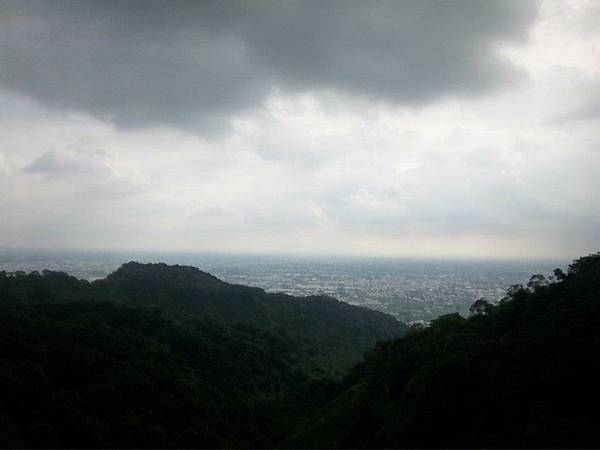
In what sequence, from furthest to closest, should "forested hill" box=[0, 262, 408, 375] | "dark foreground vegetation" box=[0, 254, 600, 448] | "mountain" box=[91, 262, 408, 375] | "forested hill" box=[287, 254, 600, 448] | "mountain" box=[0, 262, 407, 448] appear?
"mountain" box=[91, 262, 408, 375] < "forested hill" box=[0, 262, 408, 375] < "mountain" box=[0, 262, 407, 448] < "dark foreground vegetation" box=[0, 254, 600, 448] < "forested hill" box=[287, 254, 600, 448]

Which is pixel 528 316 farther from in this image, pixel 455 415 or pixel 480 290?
pixel 480 290

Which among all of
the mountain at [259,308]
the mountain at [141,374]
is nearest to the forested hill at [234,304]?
the mountain at [259,308]

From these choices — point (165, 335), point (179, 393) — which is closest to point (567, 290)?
point (179, 393)

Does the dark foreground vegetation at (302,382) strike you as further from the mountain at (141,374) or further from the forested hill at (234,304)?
the forested hill at (234,304)

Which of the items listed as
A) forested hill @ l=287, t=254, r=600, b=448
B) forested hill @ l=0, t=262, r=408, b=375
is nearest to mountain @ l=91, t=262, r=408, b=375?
forested hill @ l=0, t=262, r=408, b=375

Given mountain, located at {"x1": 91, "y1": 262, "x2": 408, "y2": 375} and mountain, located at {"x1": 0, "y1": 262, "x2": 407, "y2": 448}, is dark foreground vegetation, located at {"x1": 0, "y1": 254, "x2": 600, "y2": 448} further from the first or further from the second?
mountain, located at {"x1": 91, "y1": 262, "x2": 408, "y2": 375}

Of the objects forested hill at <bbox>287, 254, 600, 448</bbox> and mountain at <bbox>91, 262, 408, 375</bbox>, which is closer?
forested hill at <bbox>287, 254, 600, 448</bbox>
